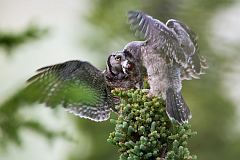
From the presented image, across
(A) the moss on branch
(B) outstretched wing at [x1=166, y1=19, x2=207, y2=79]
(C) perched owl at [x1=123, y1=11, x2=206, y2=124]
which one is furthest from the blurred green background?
(A) the moss on branch

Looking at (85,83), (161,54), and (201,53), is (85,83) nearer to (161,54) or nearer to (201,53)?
(161,54)

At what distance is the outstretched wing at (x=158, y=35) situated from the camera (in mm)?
3883

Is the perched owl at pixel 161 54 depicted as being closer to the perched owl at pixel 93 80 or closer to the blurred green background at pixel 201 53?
the perched owl at pixel 93 80

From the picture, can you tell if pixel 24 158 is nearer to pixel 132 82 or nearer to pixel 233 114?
pixel 132 82

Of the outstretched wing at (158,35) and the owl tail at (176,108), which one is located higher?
the outstretched wing at (158,35)

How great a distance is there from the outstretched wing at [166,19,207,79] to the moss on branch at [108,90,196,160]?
490mm

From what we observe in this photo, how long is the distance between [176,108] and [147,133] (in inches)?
8.5

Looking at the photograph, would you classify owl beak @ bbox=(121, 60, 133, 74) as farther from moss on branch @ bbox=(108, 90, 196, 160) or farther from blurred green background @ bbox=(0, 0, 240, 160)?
blurred green background @ bbox=(0, 0, 240, 160)

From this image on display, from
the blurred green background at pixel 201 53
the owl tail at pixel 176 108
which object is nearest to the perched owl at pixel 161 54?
the owl tail at pixel 176 108

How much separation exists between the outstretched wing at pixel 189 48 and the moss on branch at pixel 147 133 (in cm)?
49

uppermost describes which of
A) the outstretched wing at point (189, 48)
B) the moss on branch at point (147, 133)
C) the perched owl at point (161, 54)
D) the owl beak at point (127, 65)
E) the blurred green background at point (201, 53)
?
the blurred green background at point (201, 53)

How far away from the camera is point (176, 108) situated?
3664mm

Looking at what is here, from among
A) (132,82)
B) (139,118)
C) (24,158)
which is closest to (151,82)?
(132,82)

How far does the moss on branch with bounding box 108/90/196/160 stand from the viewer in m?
3.47
